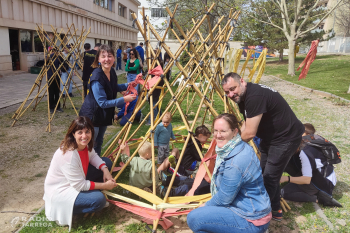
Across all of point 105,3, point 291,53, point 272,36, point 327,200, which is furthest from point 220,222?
point 105,3

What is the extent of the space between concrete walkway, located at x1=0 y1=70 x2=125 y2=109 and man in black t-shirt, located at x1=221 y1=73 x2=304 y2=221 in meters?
6.89

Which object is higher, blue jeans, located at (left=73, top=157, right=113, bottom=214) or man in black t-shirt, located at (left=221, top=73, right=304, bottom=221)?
man in black t-shirt, located at (left=221, top=73, right=304, bottom=221)

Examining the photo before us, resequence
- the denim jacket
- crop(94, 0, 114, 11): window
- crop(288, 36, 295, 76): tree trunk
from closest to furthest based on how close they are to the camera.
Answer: the denim jacket
crop(288, 36, 295, 76): tree trunk
crop(94, 0, 114, 11): window

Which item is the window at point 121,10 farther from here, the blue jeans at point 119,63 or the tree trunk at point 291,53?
the tree trunk at point 291,53

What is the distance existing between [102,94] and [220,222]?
1.96m

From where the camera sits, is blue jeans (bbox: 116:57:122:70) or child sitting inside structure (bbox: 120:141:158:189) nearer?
child sitting inside structure (bbox: 120:141:158:189)

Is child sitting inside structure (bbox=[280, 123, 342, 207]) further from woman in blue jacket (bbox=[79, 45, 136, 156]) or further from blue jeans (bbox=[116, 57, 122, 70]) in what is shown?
blue jeans (bbox=[116, 57, 122, 70])

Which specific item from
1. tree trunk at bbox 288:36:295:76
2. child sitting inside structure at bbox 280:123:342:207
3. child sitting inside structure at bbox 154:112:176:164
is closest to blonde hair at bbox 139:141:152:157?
child sitting inside structure at bbox 154:112:176:164

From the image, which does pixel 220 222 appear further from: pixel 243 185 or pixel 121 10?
pixel 121 10

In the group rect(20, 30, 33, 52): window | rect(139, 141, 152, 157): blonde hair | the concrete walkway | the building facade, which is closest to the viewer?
rect(139, 141, 152, 157): blonde hair

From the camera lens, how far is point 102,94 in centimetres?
315

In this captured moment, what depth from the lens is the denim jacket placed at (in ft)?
6.54

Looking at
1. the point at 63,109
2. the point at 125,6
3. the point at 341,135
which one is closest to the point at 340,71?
the point at 341,135

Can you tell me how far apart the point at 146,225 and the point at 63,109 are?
5.50 m
